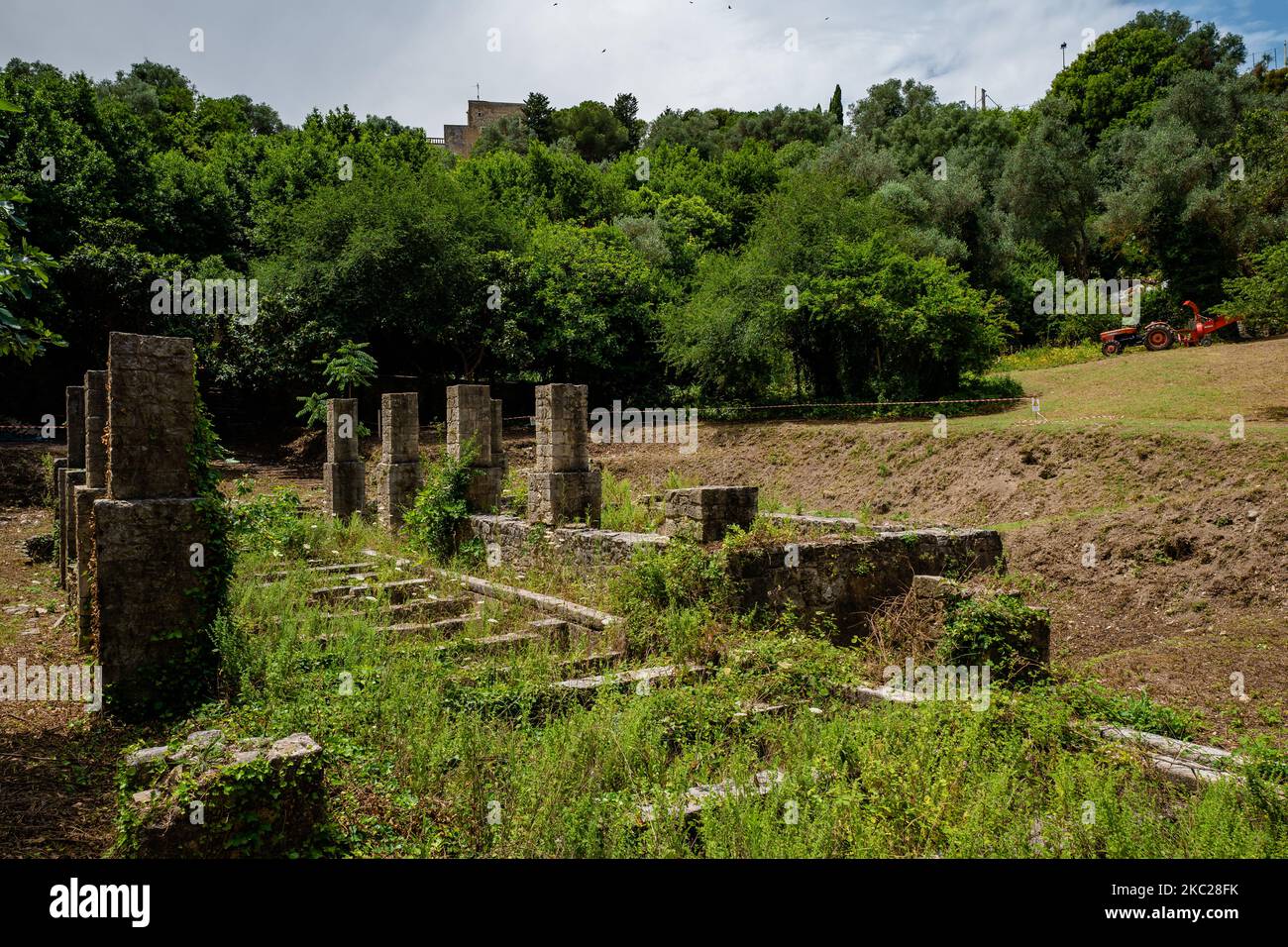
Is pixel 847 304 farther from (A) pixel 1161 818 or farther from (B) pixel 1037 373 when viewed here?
(A) pixel 1161 818

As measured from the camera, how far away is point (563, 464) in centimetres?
1228

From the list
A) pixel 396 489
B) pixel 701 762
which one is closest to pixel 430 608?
pixel 701 762

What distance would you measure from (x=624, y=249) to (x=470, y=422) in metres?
18.5

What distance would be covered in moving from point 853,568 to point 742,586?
1.49m

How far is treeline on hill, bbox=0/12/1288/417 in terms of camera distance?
77.9 ft

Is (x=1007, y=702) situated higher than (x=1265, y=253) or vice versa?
(x=1265, y=253)

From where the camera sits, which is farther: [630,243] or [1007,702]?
[630,243]

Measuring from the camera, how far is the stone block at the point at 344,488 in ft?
51.0

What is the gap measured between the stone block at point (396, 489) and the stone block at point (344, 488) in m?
0.62

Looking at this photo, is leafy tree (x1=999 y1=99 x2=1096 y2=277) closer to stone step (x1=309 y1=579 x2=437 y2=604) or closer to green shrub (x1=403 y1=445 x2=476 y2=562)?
green shrub (x1=403 y1=445 x2=476 y2=562)

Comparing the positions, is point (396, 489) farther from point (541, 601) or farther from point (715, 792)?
point (715, 792)

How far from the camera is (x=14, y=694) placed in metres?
6.81

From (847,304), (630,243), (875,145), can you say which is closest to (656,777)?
(847,304)

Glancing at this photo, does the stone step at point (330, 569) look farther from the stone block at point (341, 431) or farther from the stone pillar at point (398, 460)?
the stone block at point (341, 431)
